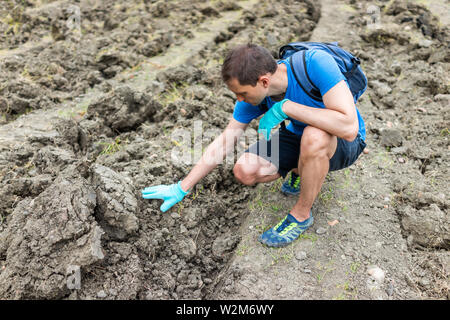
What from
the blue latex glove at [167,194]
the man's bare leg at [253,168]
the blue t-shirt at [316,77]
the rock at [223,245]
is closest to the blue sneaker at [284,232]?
the rock at [223,245]

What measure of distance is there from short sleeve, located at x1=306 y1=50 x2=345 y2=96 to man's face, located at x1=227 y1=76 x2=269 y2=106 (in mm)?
245

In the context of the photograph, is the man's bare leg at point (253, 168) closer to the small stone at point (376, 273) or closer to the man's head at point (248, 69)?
the man's head at point (248, 69)

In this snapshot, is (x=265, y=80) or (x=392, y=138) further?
(x=392, y=138)

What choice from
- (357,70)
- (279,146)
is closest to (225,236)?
(279,146)

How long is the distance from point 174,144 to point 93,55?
227 cm

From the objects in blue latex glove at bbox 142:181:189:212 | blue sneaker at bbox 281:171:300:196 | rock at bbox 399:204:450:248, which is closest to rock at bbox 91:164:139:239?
blue latex glove at bbox 142:181:189:212

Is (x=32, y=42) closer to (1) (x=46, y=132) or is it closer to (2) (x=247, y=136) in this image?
(1) (x=46, y=132)

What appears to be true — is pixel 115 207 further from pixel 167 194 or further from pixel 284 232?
pixel 284 232

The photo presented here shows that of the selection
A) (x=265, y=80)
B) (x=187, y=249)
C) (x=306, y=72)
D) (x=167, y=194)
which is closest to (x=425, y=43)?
(x=306, y=72)

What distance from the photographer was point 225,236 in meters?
2.23

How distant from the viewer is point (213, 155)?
85.4 inches

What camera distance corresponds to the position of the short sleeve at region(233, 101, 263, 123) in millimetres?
2055

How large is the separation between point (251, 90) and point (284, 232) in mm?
887

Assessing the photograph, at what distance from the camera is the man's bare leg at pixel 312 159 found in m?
1.84
